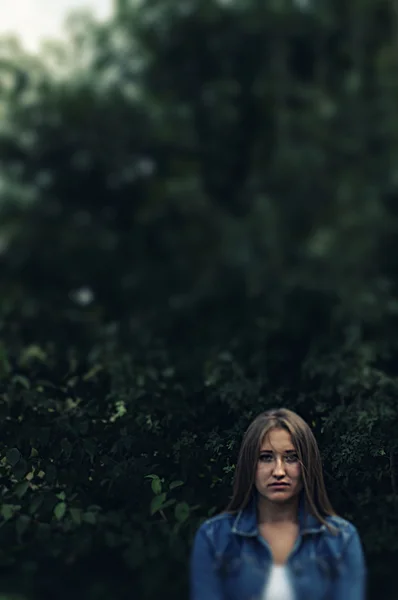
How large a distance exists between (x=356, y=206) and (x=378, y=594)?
44.0 feet

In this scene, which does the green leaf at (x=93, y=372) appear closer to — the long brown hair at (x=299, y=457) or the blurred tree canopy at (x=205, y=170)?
the long brown hair at (x=299, y=457)

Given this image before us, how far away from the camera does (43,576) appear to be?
397 centimetres

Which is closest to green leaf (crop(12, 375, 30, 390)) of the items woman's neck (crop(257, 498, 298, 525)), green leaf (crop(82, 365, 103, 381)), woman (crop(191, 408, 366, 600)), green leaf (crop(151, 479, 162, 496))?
green leaf (crop(82, 365, 103, 381))

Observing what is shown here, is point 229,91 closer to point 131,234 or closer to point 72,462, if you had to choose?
point 131,234

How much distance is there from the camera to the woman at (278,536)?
2830 mm

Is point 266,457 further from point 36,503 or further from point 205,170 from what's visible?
point 205,170

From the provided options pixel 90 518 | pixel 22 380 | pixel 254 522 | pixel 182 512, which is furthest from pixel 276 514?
pixel 22 380

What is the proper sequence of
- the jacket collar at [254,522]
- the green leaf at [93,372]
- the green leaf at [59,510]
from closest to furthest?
1. the jacket collar at [254,522]
2. the green leaf at [59,510]
3. the green leaf at [93,372]

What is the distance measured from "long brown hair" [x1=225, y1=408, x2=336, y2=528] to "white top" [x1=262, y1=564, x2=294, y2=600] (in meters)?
0.24

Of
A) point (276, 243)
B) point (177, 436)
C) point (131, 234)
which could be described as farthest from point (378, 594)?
point (131, 234)

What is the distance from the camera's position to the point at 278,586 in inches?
110

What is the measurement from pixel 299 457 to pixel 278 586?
0.42m

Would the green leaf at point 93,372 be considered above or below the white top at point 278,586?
above

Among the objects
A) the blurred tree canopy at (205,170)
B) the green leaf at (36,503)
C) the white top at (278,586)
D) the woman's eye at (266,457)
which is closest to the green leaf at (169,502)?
the green leaf at (36,503)
